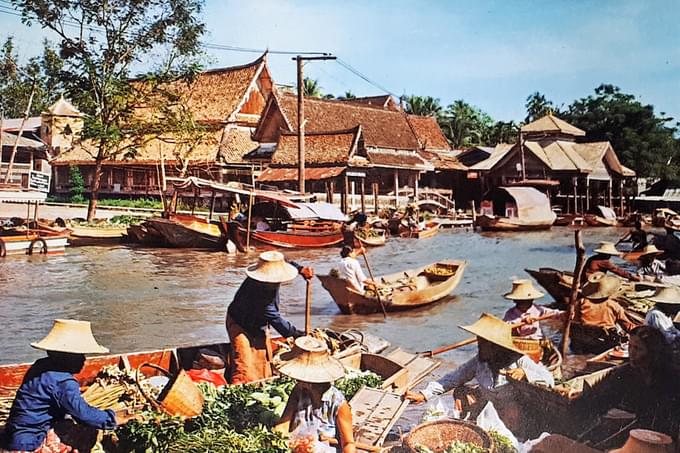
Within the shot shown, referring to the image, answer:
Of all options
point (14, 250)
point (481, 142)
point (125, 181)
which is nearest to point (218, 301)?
point (14, 250)

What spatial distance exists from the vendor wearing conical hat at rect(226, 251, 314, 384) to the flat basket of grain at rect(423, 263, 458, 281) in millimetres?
6825

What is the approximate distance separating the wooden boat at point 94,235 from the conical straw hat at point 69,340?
51.7 feet

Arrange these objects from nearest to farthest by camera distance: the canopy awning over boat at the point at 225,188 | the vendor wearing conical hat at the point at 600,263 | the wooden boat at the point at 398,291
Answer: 1. the vendor wearing conical hat at the point at 600,263
2. the wooden boat at the point at 398,291
3. the canopy awning over boat at the point at 225,188

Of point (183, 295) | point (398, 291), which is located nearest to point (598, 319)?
point (398, 291)

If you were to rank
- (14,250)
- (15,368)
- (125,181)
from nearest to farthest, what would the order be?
(15,368), (14,250), (125,181)

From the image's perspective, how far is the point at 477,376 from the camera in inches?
189

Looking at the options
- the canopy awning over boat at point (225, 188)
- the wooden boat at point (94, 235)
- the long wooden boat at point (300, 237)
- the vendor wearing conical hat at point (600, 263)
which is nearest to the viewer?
the vendor wearing conical hat at point (600, 263)

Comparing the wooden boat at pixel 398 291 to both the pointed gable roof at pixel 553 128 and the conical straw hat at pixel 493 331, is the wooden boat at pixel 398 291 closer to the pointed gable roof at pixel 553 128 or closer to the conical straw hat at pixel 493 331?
the conical straw hat at pixel 493 331

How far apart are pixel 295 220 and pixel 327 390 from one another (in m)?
16.3

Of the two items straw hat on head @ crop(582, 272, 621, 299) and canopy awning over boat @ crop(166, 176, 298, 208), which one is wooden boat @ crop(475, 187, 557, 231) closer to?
canopy awning over boat @ crop(166, 176, 298, 208)

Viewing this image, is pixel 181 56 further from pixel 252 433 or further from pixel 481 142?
pixel 481 142

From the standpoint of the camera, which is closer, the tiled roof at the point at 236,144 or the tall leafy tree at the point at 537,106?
the tiled roof at the point at 236,144

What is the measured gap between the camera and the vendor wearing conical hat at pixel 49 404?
371cm

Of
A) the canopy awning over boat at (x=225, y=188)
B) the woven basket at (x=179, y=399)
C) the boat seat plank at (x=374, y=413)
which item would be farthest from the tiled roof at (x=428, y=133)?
the woven basket at (x=179, y=399)
